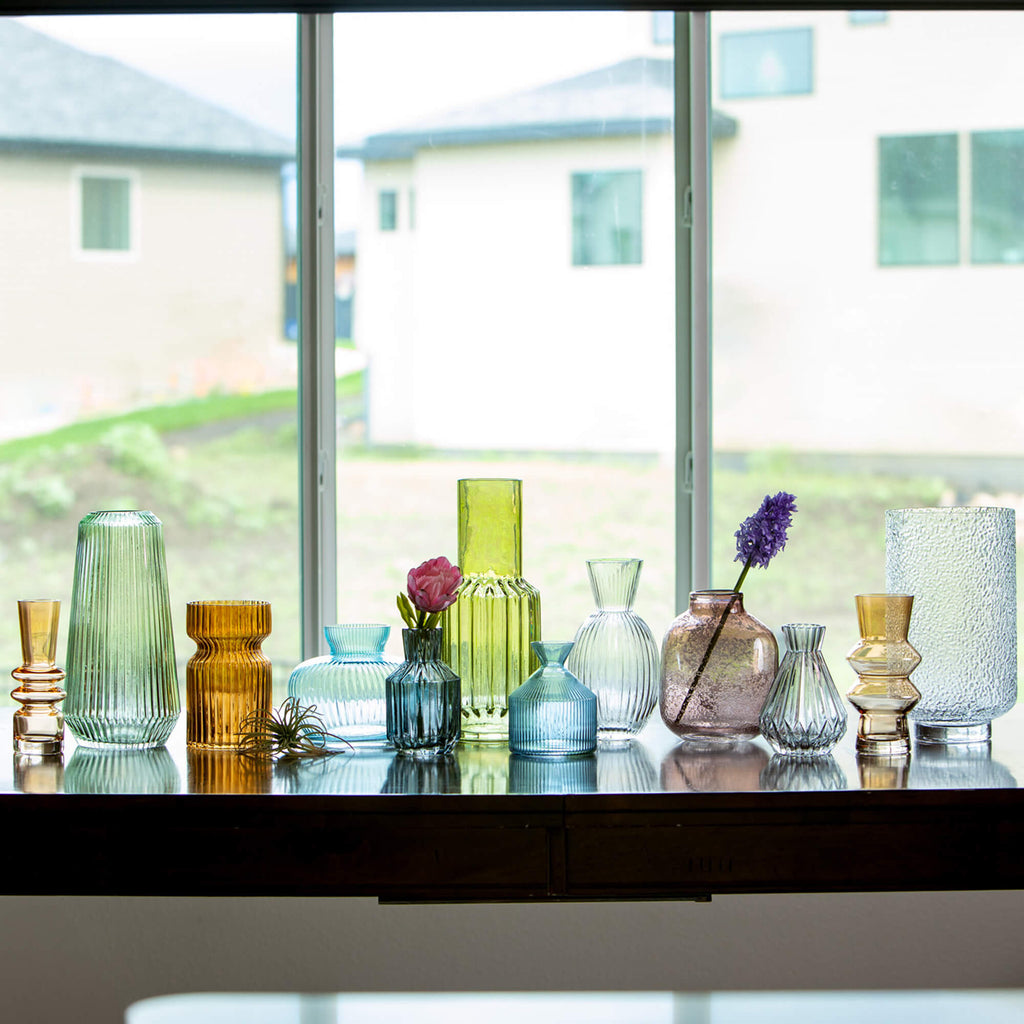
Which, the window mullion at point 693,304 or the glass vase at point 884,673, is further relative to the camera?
the window mullion at point 693,304

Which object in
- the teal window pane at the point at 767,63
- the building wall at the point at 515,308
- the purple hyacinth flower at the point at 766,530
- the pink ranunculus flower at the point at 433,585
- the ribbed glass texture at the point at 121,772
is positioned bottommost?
the ribbed glass texture at the point at 121,772

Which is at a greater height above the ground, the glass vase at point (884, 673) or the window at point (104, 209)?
the window at point (104, 209)

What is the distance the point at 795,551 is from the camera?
2277 mm

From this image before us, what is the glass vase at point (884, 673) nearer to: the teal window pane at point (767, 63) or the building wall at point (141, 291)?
the teal window pane at point (767, 63)

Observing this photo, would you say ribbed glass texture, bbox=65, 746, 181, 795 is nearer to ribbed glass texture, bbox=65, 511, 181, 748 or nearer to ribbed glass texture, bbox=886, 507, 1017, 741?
ribbed glass texture, bbox=65, 511, 181, 748

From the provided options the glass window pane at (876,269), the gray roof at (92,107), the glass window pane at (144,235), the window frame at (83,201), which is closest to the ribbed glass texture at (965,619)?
the glass window pane at (876,269)

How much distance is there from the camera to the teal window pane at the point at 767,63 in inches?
87.2

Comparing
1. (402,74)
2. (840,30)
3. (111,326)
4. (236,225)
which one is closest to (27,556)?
(111,326)

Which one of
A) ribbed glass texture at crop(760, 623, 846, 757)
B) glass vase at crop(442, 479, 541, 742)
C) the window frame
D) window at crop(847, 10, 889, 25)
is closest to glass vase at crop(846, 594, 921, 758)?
ribbed glass texture at crop(760, 623, 846, 757)

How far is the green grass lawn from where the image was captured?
7.45 ft

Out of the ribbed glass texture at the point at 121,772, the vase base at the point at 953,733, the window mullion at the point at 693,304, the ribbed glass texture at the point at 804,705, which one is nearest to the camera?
the ribbed glass texture at the point at 121,772

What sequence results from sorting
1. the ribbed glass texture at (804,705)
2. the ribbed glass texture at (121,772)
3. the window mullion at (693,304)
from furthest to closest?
the window mullion at (693,304) → the ribbed glass texture at (804,705) → the ribbed glass texture at (121,772)

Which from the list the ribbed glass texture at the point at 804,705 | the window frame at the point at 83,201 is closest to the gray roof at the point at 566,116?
the window frame at the point at 83,201

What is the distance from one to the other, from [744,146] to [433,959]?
1.67m
